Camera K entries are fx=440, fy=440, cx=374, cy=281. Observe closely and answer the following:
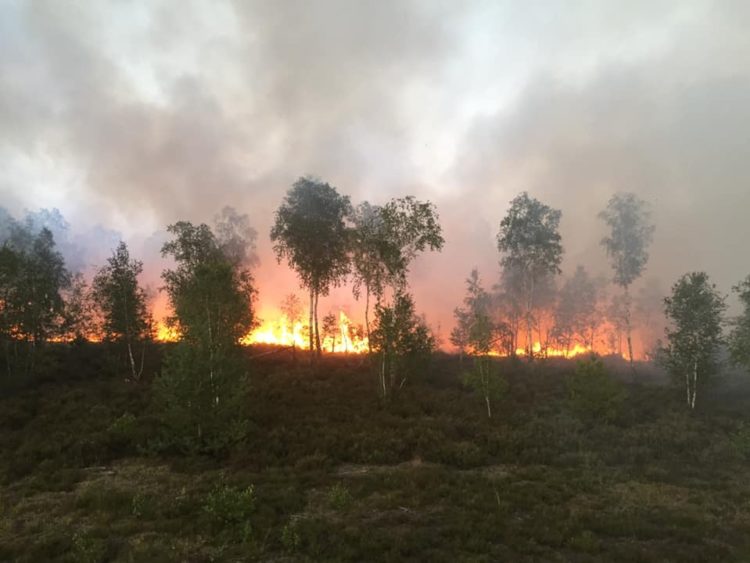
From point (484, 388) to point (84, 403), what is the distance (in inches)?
1175

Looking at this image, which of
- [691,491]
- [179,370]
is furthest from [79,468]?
[691,491]

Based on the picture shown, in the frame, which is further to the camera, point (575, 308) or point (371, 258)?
point (575, 308)

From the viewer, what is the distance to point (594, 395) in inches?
1319

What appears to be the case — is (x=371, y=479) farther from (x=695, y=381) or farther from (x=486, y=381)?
(x=695, y=381)

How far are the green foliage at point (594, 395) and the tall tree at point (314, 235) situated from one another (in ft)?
84.0

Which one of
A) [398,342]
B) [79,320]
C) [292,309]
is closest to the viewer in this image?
[398,342]

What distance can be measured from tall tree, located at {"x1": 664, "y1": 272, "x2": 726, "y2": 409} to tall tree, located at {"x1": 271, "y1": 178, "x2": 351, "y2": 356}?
1290 inches

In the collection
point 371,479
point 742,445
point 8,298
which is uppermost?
point 8,298

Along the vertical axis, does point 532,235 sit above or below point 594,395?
above

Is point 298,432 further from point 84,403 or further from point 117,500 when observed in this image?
point 84,403

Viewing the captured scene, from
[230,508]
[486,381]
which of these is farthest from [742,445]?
[230,508]

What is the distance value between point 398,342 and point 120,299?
26327 mm

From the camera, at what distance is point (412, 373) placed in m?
39.3

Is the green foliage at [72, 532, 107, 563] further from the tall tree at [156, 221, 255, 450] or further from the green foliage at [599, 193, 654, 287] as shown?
the green foliage at [599, 193, 654, 287]
